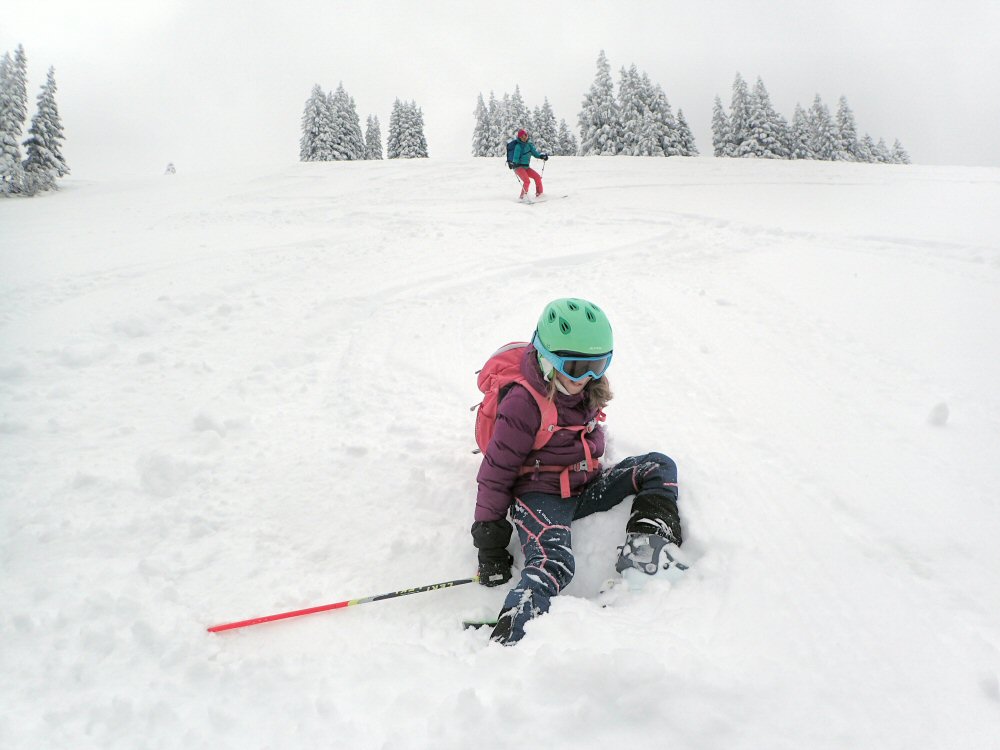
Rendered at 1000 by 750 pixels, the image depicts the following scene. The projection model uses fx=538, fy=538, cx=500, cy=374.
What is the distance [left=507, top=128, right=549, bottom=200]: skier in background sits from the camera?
45.9 feet

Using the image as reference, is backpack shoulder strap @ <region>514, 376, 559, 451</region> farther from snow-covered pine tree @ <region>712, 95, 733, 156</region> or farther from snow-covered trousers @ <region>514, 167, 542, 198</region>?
snow-covered pine tree @ <region>712, 95, 733, 156</region>

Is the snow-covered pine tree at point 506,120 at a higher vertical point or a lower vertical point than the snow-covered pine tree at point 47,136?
higher

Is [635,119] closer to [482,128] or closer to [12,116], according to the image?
[482,128]

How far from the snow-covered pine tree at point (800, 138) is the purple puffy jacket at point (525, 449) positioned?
1869 inches

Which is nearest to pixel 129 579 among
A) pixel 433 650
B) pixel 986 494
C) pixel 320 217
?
pixel 433 650

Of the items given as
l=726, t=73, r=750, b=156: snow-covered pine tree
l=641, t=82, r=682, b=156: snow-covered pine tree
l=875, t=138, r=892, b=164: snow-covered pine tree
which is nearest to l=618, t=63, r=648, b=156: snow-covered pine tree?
l=641, t=82, r=682, b=156: snow-covered pine tree

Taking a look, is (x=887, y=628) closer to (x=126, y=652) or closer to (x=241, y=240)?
(x=126, y=652)

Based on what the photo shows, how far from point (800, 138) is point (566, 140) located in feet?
64.9

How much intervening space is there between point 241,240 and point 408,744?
9.14 meters

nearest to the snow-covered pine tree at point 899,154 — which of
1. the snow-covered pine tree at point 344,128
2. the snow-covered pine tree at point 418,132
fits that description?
the snow-covered pine tree at point 418,132

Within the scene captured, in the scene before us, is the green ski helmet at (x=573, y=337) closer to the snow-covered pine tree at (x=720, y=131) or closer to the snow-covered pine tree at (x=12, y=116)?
the snow-covered pine tree at (x=12, y=116)

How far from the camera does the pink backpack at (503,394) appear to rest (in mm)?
3203

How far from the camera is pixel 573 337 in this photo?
3074 millimetres

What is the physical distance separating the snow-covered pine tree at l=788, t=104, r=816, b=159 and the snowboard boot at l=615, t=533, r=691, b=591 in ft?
157
